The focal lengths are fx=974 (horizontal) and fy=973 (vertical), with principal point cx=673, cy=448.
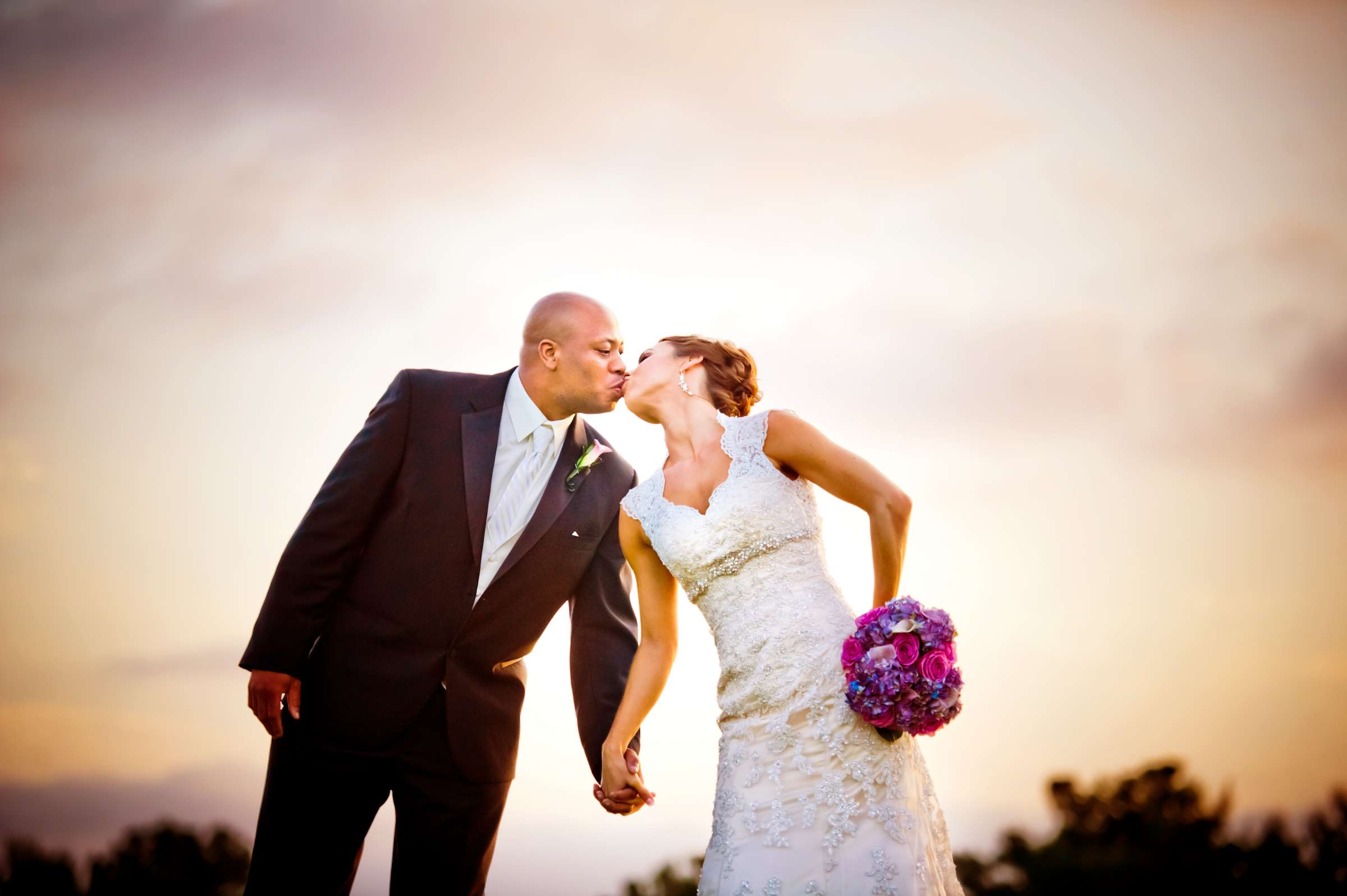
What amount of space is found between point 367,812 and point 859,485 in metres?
2.64

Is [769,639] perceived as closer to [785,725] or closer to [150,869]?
[785,725]

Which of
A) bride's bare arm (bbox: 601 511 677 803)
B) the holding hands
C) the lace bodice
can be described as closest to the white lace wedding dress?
the lace bodice

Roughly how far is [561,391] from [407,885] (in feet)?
7.67

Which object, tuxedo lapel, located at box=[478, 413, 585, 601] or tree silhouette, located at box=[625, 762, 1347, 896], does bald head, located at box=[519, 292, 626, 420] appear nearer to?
tuxedo lapel, located at box=[478, 413, 585, 601]

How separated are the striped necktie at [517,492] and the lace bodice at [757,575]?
100cm

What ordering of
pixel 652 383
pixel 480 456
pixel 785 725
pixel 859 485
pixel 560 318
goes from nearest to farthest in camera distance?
1. pixel 785 725
2. pixel 859 485
3. pixel 652 383
4. pixel 480 456
5. pixel 560 318

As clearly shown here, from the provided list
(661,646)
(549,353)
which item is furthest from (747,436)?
(549,353)

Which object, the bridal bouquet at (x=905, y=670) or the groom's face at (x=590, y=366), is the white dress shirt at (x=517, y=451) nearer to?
the groom's face at (x=590, y=366)

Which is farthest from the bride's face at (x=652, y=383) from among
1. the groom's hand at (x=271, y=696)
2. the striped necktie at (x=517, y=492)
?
the groom's hand at (x=271, y=696)

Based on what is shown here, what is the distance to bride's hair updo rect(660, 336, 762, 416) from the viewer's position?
416 cm

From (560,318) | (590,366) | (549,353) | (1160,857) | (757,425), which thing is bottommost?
(1160,857)

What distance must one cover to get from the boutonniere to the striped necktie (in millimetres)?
153

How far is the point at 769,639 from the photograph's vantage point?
138 inches

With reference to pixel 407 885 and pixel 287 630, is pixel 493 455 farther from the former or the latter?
pixel 407 885
